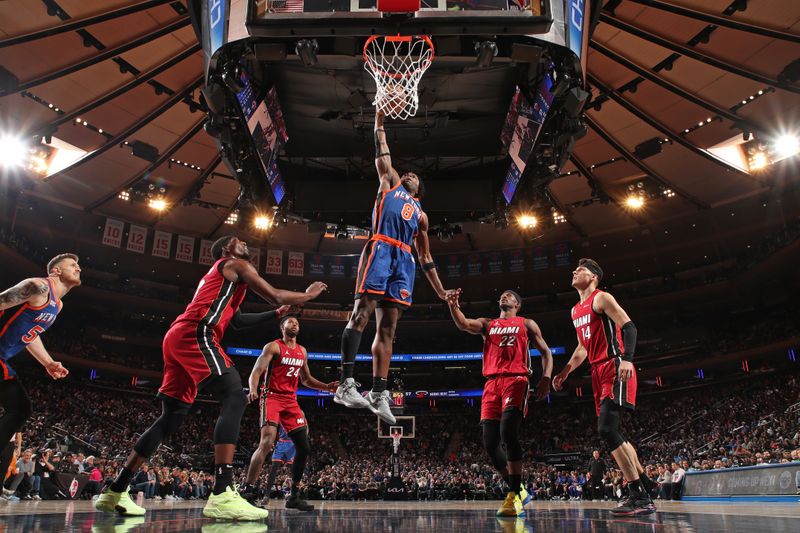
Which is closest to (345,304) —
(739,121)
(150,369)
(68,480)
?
(150,369)

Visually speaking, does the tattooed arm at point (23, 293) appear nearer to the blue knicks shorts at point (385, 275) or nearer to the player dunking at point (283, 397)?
the player dunking at point (283, 397)

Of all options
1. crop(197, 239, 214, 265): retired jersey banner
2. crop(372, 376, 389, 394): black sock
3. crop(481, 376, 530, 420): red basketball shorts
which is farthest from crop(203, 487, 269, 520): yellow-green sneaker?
crop(197, 239, 214, 265): retired jersey banner

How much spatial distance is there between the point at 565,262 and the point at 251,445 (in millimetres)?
18958

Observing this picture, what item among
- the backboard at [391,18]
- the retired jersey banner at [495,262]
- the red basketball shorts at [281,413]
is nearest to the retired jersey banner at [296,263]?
the retired jersey banner at [495,262]

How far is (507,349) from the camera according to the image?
21.9ft

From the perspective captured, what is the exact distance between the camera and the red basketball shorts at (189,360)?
4.71 metres

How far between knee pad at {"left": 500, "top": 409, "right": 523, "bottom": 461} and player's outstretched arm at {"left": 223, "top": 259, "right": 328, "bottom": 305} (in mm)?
2737

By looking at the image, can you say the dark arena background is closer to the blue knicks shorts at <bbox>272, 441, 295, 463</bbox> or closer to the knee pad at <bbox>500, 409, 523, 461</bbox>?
the knee pad at <bbox>500, 409, 523, 461</bbox>

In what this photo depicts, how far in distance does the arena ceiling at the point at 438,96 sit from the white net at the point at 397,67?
167 cm

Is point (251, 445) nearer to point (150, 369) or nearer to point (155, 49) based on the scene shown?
point (150, 369)

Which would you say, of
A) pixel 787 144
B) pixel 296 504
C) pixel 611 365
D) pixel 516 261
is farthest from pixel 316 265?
pixel 611 365

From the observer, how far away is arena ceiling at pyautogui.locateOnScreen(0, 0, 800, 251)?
11.3 metres

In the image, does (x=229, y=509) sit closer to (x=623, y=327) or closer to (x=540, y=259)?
(x=623, y=327)

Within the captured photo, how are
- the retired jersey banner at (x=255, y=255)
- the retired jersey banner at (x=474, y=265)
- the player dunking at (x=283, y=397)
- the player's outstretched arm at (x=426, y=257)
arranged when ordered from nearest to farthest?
1. the player's outstretched arm at (x=426, y=257)
2. the player dunking at (x=283, y=397)
3. the retired jersey banner at (x=255, y=255)
4. the retired jersey banner at (x=474, y=265)
